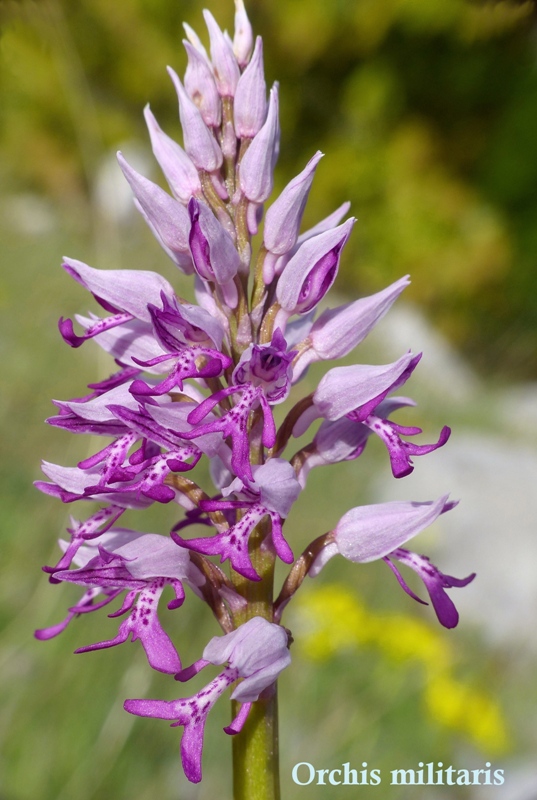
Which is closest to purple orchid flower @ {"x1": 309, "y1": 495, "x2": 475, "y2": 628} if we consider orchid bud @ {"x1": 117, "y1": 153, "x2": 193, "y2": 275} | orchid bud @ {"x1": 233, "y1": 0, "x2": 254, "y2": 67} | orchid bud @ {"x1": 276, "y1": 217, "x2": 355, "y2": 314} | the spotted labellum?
the spotted labellum

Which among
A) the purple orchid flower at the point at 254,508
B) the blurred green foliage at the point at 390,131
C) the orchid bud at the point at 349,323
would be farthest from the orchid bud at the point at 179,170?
the blurred green foliage at the point at 390,131

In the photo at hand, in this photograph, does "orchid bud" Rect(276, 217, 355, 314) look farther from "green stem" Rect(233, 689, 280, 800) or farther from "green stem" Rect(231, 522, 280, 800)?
"green stem" Rect(233, 689, 280, 800)

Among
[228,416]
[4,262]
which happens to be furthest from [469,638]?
[4,262]

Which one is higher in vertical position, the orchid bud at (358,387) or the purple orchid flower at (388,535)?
the orchid bud at (358,387)

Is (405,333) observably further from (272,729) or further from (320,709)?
(272,729)

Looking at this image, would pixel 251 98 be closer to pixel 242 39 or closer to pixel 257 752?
pixel 242 39

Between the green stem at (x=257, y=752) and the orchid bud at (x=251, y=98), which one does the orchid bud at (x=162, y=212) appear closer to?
the orchid bud at (x=251, y=98)

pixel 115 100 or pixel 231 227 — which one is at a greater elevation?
pixel 115 100
